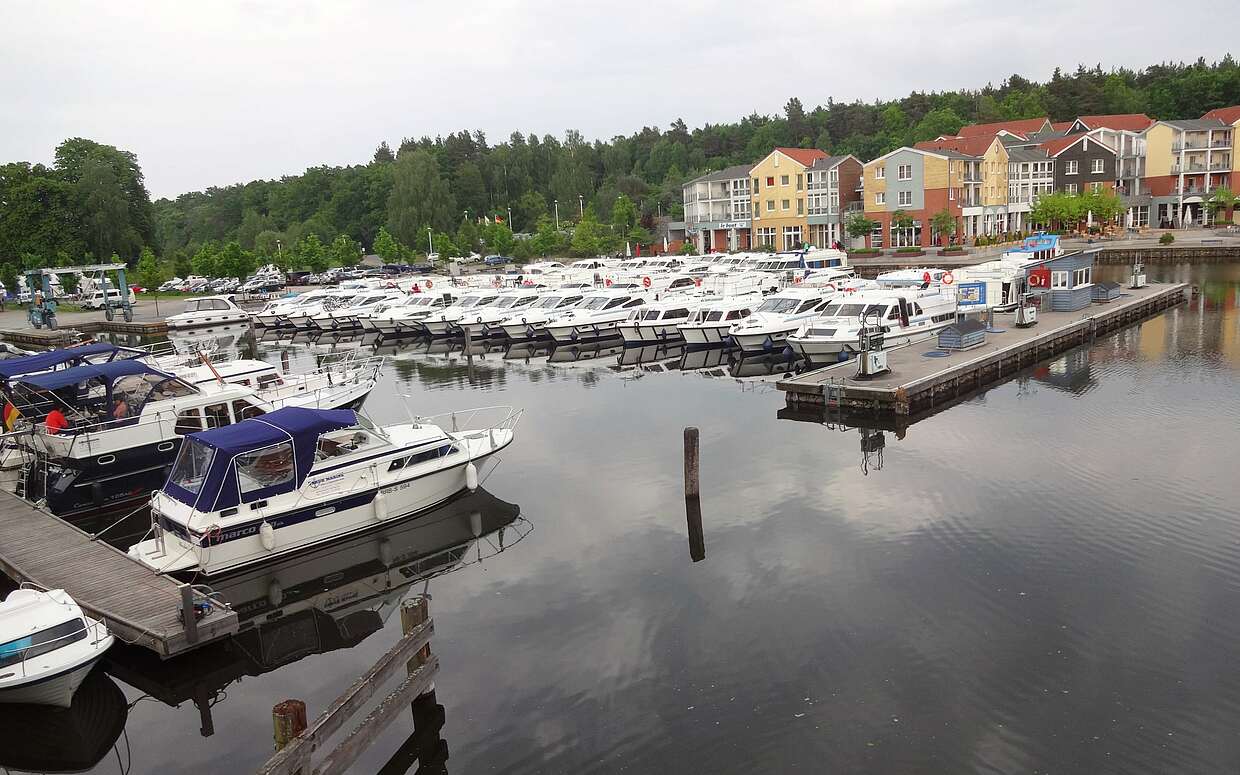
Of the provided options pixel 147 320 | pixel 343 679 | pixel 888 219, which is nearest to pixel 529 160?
pixel 888 219

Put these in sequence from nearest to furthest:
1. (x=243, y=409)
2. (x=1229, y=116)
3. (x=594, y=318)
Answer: (x=243, y=409)
(x=594, y=318)
(x=1229, y=116)

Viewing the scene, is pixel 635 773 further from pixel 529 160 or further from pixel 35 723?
pixel 529 160

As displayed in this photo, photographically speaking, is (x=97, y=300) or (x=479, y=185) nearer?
(x=97, y=300)

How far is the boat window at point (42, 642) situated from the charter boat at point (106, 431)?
1020 cm

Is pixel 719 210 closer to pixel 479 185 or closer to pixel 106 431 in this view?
pixel 479 185

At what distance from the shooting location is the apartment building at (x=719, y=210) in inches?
3696

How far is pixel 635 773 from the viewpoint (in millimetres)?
10297

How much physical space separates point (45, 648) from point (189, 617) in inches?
67.9

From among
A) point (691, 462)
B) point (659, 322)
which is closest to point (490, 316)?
point (659, 322)

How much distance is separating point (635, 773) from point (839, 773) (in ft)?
7.67

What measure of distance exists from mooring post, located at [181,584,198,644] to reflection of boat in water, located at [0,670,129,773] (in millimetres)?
1333

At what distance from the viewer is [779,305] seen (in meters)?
38.1

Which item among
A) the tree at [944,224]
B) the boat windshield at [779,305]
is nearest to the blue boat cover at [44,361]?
the boat windshield at [779,305]

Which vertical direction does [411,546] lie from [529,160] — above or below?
below
